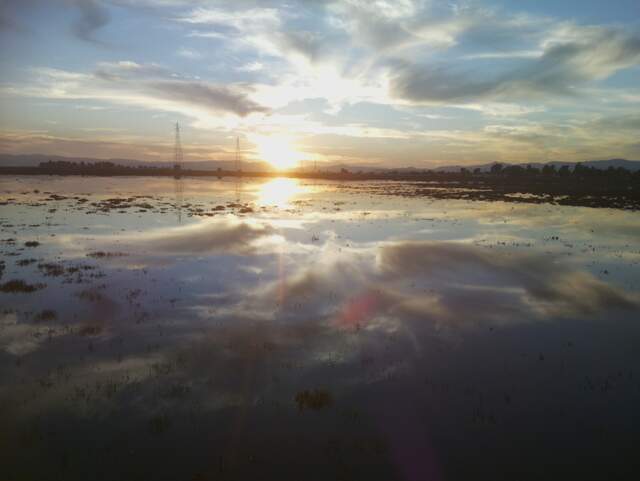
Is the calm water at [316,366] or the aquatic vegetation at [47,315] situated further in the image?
the aquatic vegetation at [47,315]

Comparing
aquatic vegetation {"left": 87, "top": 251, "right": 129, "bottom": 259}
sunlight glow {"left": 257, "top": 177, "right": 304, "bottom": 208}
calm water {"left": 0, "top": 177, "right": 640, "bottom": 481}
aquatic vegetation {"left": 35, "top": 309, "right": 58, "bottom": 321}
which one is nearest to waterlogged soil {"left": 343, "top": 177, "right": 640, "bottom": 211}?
sunlight glow {"left": 257, "top": 177, "right": 304, "bottom": 208}

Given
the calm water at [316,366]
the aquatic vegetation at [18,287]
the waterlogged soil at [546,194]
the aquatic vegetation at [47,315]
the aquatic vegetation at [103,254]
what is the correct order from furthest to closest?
the waterlogged soil at [546,194] → the aquatic vegetation at [103,254] → the aquatic vegetation at [18,287] → the aquatic vegetation at [47,315] → the calm water at [316,366]

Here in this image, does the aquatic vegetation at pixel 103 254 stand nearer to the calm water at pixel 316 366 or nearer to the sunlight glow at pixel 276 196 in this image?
the calm water at pixel 316 366

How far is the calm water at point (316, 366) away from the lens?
9.16 metres

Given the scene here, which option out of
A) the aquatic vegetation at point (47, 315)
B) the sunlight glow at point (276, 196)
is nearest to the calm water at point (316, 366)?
the aquatic vegetation at point (47, 315)

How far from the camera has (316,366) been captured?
1332cm

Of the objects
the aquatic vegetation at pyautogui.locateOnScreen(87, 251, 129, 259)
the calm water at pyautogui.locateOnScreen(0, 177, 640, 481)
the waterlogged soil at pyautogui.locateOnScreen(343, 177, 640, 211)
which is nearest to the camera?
the calm water at pyautogui.locateOnScreen(0, 177, 640, 481)

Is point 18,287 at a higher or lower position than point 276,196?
lower

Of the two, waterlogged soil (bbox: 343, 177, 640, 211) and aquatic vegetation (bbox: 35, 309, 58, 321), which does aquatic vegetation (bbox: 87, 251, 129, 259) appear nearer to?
Result: aquatic vegetation (bbox: 35, 309, 58, 321)

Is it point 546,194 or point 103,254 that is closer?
point 103,254

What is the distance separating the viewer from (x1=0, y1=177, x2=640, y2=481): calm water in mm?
9156

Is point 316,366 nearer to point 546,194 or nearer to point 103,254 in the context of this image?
point 103,254

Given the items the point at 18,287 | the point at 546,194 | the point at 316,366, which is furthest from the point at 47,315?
the point at 546,194

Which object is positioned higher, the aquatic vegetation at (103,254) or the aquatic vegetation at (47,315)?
the aquatic vegetation at (103,254)
